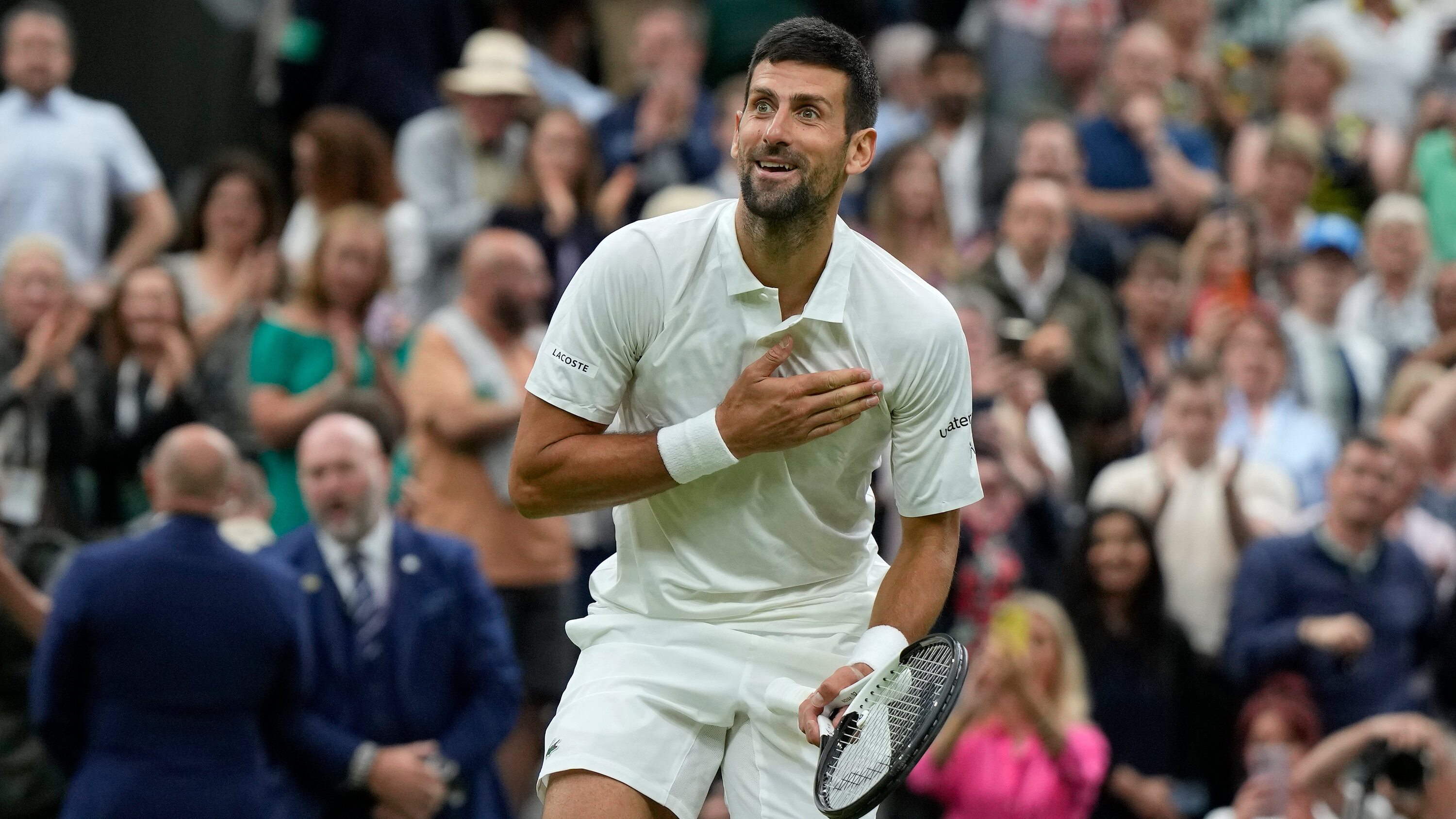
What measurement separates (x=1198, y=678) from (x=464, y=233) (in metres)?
3.80

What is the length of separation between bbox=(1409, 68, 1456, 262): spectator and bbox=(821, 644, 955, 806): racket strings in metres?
7.71

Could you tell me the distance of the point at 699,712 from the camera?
421 centimetres

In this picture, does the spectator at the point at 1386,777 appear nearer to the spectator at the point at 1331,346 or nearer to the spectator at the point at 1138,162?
the spectator at the point at 1331,346

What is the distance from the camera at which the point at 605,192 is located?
9.54 metres

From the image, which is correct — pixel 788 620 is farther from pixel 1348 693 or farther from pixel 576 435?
pixel 1348 693

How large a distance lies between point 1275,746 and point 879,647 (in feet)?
11.4

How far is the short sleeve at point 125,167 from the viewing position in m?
9.03

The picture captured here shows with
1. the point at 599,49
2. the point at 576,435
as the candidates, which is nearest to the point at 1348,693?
the point at 576,435

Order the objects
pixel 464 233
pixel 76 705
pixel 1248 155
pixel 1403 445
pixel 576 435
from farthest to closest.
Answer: pixel 1248 155 → pixel 464 233 → pixel 1403 445 → pixel 76 705 → pixel 576 435

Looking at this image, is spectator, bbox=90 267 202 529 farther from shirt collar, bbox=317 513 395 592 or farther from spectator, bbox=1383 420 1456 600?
spectator, bbox=1383 420 1456 600

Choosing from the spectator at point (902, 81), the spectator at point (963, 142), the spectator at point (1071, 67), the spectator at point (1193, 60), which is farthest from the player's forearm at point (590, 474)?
the spectator at point (1193, 60)

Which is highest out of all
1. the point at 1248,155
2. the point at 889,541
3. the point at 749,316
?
the point at 749,316

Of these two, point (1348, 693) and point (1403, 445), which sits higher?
point (1403, 445)

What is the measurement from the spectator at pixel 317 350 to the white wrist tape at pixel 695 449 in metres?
3.46
